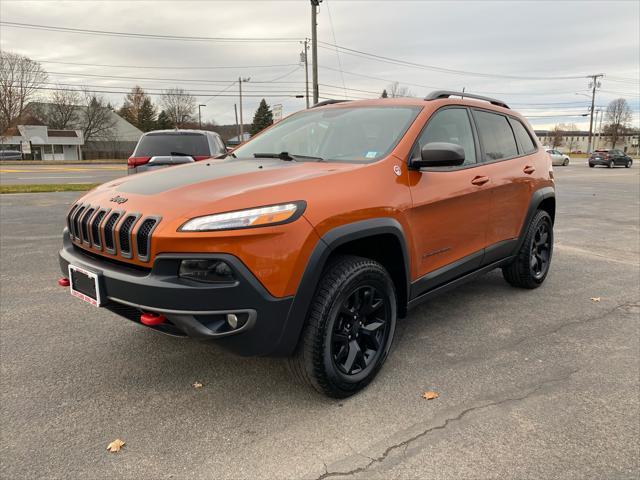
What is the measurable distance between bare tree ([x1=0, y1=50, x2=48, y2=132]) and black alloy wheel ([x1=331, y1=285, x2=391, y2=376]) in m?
59.6

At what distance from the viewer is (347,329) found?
280 centimetres

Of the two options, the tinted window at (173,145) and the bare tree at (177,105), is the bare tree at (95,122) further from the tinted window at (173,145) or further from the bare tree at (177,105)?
the tinted window at (173,145)

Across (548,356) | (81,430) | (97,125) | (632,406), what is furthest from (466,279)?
(97,125)

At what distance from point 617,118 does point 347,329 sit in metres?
116

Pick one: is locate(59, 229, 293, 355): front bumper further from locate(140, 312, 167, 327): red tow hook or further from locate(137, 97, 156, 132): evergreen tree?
locate(137, 97, 156, 132): evergreen tree

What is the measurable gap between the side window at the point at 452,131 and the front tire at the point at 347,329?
3.16ft

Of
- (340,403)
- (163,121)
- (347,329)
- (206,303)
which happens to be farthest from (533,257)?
(163,121)

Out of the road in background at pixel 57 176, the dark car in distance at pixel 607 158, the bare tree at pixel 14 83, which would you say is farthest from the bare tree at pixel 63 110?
the dark car in distance at pixel 607 158

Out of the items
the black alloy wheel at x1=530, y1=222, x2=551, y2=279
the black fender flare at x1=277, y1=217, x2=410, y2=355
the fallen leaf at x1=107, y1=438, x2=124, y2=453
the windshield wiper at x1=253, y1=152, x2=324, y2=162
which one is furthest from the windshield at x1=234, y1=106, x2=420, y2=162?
the black alloy wheel at x1=530, y1=222, x2=551, y2=279

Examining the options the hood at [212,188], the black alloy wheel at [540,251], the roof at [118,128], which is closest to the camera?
the hood at [212,188]

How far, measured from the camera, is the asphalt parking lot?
2.26 m

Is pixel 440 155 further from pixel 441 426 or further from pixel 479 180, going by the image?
pixel 441 426

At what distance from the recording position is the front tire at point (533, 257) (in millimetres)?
4672

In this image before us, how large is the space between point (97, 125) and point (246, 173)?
75183 millimetres
